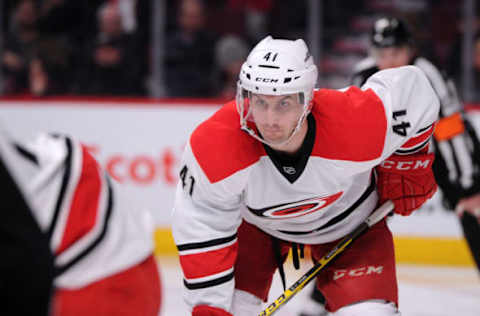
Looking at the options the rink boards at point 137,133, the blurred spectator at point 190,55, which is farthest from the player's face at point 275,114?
the blurred spectator at point 190,55

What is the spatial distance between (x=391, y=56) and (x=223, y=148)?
1338 mm

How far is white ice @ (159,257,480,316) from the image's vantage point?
3.19 m

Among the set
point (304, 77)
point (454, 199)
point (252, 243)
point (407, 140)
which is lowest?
point (454, 199)

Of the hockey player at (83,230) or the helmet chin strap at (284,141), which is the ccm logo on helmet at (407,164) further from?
the hockey player at (83,230)

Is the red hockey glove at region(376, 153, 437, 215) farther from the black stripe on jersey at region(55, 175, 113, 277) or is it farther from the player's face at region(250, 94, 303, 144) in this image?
the black stripe on jersey at region(55, 175, 113, 277)

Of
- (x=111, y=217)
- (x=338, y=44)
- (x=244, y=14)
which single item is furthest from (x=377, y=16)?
(x=111, y=217)

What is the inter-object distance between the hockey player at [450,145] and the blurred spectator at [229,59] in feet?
5.76

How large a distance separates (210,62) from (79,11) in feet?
2.85

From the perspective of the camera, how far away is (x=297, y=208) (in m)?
1.95

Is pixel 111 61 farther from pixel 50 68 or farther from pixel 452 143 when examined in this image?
pixel 452 143

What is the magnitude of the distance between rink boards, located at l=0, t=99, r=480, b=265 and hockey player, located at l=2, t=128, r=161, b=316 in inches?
133

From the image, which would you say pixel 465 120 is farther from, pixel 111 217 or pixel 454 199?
pixel 111 217

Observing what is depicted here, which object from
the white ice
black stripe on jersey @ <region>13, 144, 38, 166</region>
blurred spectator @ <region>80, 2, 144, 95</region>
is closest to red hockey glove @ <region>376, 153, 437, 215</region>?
the white ice

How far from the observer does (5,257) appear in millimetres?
799
